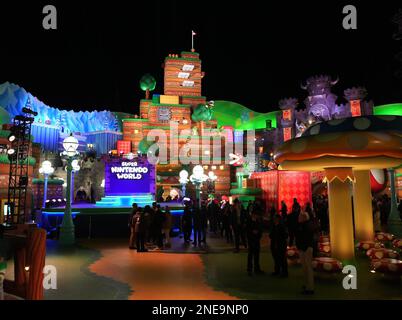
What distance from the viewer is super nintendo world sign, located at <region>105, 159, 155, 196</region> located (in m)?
18.2

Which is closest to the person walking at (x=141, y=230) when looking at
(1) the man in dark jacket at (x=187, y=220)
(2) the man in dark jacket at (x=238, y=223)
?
(1) the man in dark jacket at (x=187, y=220)

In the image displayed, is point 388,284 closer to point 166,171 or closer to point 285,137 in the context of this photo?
point 166,171

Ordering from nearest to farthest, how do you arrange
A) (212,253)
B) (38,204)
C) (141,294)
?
(141,294)
(212,253)
(38,204)

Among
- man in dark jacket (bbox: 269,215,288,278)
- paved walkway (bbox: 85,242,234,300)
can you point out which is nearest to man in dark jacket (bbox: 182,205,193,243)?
paved walkway (bbox: 85,242,234,300)

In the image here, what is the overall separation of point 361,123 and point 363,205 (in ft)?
12.3

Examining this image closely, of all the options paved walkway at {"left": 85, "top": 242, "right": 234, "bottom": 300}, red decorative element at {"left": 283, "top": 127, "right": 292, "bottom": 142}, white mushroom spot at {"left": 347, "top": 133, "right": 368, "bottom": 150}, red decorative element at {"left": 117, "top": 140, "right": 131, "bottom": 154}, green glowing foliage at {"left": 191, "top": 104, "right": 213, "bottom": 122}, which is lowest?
paved walkway at {"left": 85, "top": 242, "right": 234, "bottom": 300}

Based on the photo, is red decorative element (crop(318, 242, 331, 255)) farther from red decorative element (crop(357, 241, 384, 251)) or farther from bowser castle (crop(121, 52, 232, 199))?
bowser castle (crop(121, 52, 232, 199))

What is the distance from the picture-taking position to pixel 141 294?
6246 millimetres

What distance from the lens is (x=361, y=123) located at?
8.40 metres

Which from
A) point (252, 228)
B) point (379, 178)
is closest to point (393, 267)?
point (252, 228)

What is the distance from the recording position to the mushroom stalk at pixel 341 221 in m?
8.70

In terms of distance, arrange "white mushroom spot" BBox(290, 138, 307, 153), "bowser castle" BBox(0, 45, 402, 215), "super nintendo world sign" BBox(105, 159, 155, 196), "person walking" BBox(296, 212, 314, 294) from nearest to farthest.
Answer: "person walking" BBox(296, 212, 314, 294)
"white mushroom spot" BBox(290, 138, 307, 153)
"super nintendo world sign" BBox(105, 159, 155, 196)
"bowser castle" BBox(0, 45, 402, 215)

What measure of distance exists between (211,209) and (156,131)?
25.0 metres

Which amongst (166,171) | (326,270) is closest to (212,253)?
(326,270)
